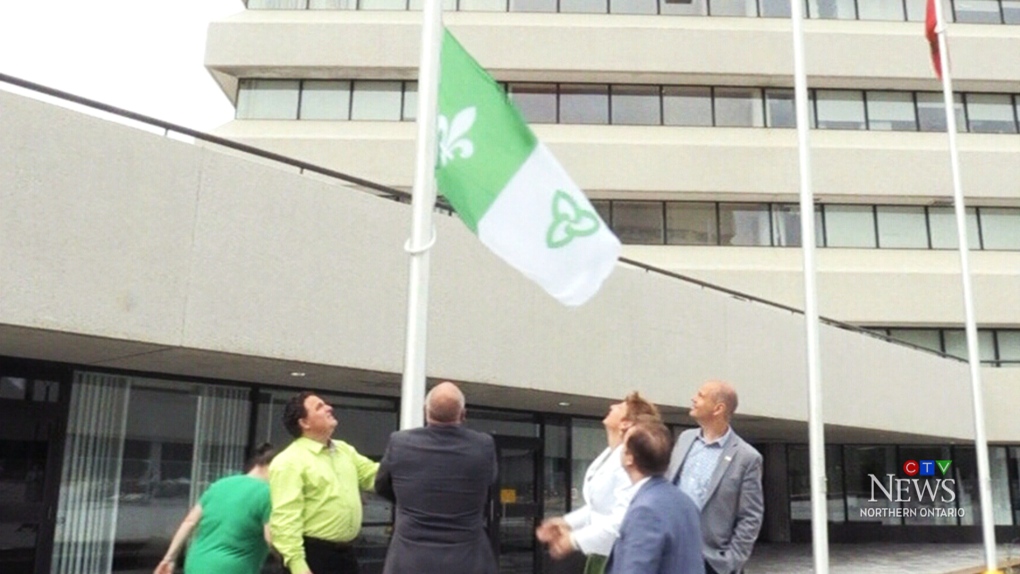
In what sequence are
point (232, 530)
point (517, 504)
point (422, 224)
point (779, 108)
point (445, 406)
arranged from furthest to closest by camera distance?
point (779, 108) → point (517, 504) → point (422, 224) → point (232, 530) → point (445, 406)

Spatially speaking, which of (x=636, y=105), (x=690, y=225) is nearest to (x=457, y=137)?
(x=690, y=225)

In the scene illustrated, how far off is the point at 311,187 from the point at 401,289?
1483 mm

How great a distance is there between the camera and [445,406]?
435 centimetres

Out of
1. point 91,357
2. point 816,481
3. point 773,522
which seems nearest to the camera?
point 91,357

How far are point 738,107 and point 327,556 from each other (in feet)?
71.0

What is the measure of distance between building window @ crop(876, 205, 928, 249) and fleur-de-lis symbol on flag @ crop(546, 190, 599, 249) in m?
20.9

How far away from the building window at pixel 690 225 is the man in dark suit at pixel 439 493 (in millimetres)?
19529

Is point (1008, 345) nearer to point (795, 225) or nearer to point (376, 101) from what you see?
point (795, 225)

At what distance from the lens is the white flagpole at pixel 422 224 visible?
528cm

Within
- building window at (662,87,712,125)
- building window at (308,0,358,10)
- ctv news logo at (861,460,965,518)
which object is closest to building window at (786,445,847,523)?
ctv news logo at (861,460,965,518)

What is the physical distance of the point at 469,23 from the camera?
24.0 meters

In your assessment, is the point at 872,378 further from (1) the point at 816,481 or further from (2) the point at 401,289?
(2) the point at 401,289

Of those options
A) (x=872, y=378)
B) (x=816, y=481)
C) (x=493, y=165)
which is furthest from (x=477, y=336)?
(x=872, y=378)

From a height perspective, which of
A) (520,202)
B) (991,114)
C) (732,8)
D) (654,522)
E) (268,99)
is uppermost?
(732,8)
